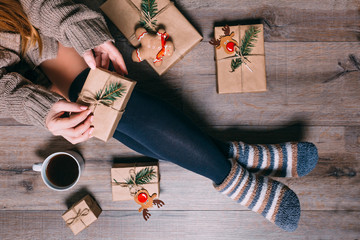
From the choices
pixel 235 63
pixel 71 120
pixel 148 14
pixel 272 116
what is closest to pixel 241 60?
pixel 235 63

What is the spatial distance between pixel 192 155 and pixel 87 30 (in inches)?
17.1

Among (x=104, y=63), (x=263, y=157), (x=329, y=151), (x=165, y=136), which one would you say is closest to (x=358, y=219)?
(x=329, y=151)

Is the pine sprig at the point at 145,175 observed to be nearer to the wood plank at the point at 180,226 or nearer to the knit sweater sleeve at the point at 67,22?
the wood plank at the point at 180,226

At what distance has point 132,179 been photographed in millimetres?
837

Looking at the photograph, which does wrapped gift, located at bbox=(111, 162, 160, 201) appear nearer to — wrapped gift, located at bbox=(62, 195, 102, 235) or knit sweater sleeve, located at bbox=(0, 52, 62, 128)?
wrapped gift, located at bbox=(62, 195, 102, 235)

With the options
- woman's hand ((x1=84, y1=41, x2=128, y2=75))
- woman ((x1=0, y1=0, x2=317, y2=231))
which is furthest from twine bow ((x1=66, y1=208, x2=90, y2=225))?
woman's hand ((x1=84, y1=41, x2=128, y2=75))

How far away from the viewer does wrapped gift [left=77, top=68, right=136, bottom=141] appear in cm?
60

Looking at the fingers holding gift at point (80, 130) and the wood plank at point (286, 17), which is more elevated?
the wood plank at point (286, 17)

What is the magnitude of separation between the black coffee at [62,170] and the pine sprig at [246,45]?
0.62 metres

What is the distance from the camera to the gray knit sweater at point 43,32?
601 millimetres

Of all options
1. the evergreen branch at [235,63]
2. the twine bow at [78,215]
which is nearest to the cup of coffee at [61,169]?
the twine bow at [78,215]

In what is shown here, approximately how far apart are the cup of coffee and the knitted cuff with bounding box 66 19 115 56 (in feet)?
1.17

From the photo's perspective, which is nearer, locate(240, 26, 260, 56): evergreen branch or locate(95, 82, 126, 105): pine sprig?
locate(95, 82, 126, 105): pine sprig

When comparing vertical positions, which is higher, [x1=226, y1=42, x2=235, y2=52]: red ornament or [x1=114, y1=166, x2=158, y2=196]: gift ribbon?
[x1=226, y1=42, x2=235, y2=52]: red ornament
